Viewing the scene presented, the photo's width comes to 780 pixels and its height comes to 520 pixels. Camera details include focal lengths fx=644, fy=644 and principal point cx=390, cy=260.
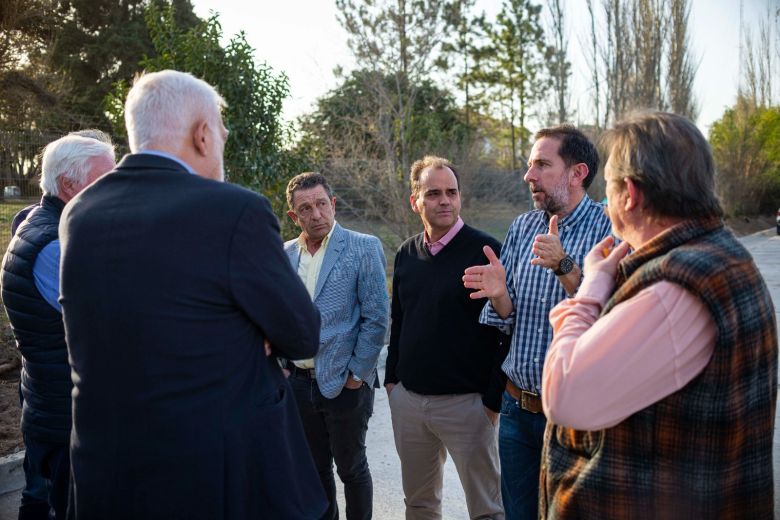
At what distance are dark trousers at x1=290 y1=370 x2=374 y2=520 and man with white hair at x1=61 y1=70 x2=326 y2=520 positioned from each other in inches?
62.4

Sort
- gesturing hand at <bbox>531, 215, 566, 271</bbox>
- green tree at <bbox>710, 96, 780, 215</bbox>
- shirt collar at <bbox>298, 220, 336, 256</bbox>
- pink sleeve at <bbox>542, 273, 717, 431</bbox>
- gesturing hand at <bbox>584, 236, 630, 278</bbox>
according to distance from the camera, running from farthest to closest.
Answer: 1. green tree at <bbox>710, 96, 780, 215</bbox>
2. shirt collar at <bbox>298, 220, 336, 256</bbox>
3. gesturing hand at <bbox>531, 215, 566, 271</bbox>
4. gesturing hand at <bbox>584, 236, 630, 278</bbox>
5. pink sleeve at <bbox>542, 273, 717, 431</bbox>

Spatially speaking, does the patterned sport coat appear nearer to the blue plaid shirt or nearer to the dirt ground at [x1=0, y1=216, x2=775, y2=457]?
the blue plaid shirt

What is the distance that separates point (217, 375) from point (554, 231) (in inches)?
61.7

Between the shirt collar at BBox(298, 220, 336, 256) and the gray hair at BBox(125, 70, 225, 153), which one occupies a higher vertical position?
the gray hair at BBox(125, 70, 225, 153)

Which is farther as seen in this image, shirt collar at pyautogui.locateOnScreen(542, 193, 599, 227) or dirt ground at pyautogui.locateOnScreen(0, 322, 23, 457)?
dirt ground at pyautogui.locateOnScreen(0, 322, 23, 457)

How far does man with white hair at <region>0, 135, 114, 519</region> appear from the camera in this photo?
260 centimetres

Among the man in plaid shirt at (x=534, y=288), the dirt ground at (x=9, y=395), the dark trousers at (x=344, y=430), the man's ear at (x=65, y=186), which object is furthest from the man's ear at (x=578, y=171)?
the dirt ground at (x=9, y=395)

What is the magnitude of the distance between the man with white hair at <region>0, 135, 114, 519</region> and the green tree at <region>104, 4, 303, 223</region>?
4.53 meters

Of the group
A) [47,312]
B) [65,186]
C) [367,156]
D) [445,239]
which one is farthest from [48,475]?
[367,156]

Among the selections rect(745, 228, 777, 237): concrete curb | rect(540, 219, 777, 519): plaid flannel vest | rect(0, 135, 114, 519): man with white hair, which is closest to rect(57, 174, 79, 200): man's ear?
rect(0, 135, 114, 519): man with white hair

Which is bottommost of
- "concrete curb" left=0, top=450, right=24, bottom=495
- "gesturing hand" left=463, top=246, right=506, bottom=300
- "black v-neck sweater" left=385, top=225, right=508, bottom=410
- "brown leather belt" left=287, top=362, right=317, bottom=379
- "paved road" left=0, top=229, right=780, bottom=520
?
"paved road" left=0, top=229, right=780, bottom=520

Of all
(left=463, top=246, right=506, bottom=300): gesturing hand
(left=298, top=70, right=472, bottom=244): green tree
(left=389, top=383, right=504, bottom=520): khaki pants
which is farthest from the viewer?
(left=298, top=70, right=472, bottom=244): green tree

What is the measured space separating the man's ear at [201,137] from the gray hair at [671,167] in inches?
45.9

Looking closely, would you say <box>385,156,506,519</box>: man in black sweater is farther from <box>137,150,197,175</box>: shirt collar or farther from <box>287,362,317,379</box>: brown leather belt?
<box>137,150,197,175</box>: shirt collar
